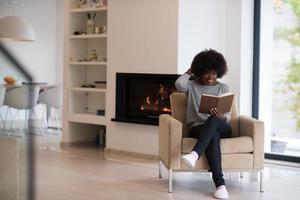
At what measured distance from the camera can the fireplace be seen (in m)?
5.83

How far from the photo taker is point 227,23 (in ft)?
20.3

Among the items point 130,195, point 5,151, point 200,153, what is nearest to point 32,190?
point 5,151

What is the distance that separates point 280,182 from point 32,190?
2318mm

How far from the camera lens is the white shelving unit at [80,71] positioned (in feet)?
22.2

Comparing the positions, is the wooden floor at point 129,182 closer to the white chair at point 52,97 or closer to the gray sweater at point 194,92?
the gray sweater at point 194,92

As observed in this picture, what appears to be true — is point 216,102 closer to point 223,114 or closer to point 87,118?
point 223,114

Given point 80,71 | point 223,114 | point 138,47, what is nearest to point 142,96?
point 138,47

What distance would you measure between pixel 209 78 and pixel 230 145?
0.61 m

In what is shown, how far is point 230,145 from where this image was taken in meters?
4.26

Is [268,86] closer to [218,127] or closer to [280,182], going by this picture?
[280,182]

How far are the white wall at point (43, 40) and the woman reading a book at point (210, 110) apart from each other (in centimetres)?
584

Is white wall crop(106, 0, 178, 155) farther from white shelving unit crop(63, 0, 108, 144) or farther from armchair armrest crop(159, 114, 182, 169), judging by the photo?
armchair armrest crop(159, 114, 182, 169)

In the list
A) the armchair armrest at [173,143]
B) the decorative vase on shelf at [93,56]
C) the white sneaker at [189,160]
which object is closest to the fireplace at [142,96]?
the decorative vase on shelf at [93,56]

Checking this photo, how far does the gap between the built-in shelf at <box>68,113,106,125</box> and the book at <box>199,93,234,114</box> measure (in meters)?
2.35
